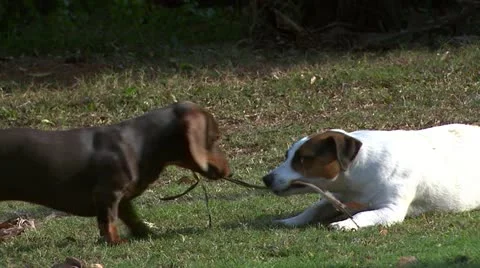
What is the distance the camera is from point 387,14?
16.0 meters

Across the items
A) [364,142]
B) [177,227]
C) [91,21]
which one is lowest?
[91,21]

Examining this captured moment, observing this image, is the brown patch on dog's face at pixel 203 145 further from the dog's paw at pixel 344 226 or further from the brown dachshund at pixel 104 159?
the dog's paw at pixel 344 226

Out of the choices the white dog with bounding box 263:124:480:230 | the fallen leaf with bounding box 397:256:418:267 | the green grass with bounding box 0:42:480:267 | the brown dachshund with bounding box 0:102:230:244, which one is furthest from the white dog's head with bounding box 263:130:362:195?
the fallen leaf with bounding box 397:256:418:267

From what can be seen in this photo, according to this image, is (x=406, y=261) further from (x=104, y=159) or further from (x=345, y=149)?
(x=104, y=159)

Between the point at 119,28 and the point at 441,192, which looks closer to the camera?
the point at 441,192

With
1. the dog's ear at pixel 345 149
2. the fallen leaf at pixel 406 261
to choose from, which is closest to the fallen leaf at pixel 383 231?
the dog's ear at pixel 345 149

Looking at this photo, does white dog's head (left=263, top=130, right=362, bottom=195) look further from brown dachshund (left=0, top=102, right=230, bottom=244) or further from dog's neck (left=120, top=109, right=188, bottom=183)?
dog's neck (left=120, top=109, right=188, bottom=183)

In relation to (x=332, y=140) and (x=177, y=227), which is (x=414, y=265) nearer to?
(x=332, y=140)

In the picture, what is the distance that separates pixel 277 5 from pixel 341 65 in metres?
1.44

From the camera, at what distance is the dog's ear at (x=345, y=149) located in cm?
853

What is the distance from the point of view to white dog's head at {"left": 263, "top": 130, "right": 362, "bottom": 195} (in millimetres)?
8562

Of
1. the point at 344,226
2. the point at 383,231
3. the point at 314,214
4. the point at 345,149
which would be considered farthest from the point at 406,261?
the point at 314,214

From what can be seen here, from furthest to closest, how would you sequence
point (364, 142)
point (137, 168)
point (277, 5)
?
point (277, 5) < point (364, 142) < point (137, 168)

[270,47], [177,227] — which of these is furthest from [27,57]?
[177,227]
